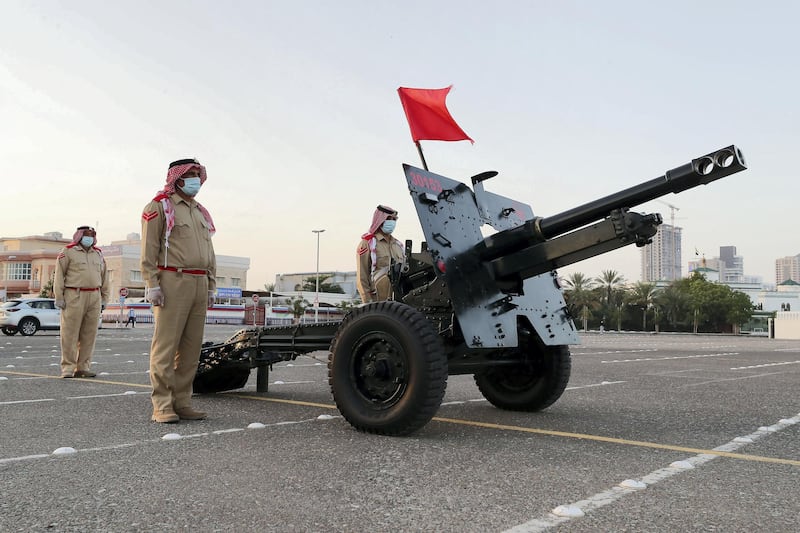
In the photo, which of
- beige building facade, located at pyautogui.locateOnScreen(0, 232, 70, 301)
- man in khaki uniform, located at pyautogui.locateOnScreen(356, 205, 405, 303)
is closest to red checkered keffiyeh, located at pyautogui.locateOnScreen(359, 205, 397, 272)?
man in khaki uniform, located at pyautogui.locateOnScreen(356, 205, 405, 303)

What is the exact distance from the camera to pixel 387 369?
4.63 m

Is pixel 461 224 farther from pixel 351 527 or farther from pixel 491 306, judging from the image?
pixel 351 527

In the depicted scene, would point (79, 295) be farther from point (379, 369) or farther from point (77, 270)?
point (379, 369)

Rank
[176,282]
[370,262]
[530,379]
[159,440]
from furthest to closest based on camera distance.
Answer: [370,262] < [530,379] < [176,282] < [159,440]

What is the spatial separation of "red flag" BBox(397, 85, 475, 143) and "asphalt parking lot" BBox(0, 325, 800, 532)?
2431 mm

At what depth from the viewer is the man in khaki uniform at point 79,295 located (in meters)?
8.93

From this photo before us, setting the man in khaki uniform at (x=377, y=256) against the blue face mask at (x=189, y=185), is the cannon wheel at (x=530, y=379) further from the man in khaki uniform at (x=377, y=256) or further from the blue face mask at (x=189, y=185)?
the blue face mask at (x=189, y=185)

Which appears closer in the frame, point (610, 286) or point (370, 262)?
point (370, 262)

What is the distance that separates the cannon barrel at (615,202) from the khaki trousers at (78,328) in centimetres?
607

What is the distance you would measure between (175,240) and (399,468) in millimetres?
2801

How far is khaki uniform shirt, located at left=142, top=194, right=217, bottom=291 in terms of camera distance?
5.25m

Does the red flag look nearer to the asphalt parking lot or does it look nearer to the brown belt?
the brown belt

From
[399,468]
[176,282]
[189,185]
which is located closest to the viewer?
[399,468]

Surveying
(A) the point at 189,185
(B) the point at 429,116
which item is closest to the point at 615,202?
(B) the point at 429,116
